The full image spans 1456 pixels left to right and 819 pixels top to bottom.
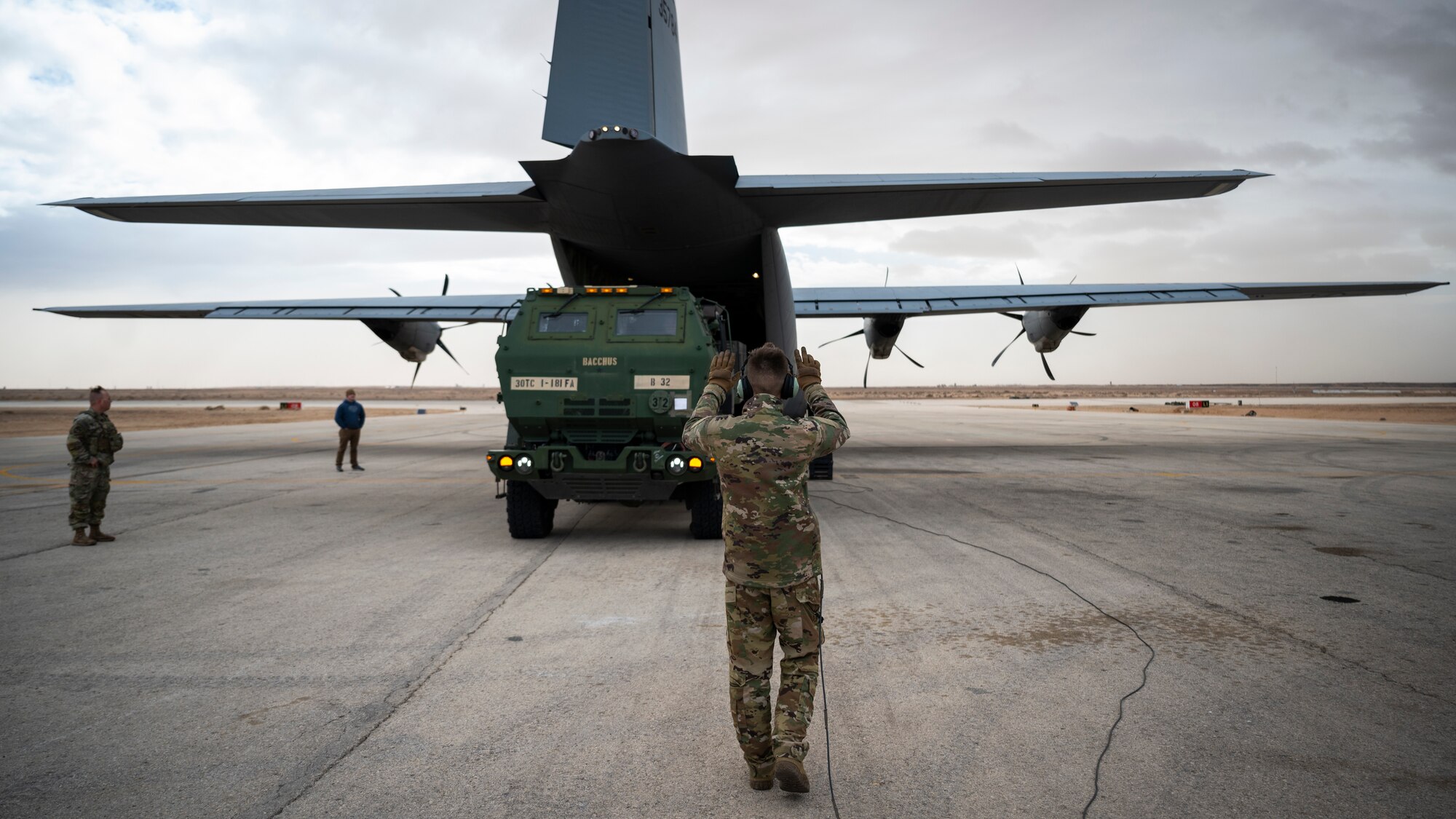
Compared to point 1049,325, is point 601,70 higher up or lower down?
higher up

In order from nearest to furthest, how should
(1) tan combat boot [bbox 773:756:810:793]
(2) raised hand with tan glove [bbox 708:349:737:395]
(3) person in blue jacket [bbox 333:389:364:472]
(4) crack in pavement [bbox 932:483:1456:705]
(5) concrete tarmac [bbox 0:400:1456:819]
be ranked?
(1) tan combat boot [bbox 773:756:810:793] < (5) concrete tarmac [bbox 0:400:1456:819] < (2) raised hand with tan glove [bbox 708:349:737:395] < (4) crack in pavement [bbox 932:483:1456:705] < (3) person in blue jacket [bbox 333:389:364:472]

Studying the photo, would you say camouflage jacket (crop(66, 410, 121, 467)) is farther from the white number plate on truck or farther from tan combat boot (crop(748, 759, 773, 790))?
tan combat boot (crop(748, 759, 773, 790))

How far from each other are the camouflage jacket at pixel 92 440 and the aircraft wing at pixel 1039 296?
13.1m

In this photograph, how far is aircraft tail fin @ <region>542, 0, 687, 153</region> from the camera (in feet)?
30.4

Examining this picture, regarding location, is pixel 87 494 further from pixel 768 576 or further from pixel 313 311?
pixel 313 311

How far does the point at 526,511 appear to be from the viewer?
28.1 ft

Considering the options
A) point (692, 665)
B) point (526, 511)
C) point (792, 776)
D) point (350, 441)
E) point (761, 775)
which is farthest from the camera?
point (350, 441)

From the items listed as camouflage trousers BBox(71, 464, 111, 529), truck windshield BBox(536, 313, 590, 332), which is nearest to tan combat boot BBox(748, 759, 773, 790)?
truck windshield BBox(536, 313, 590, 332)

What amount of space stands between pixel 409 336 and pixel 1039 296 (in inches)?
614

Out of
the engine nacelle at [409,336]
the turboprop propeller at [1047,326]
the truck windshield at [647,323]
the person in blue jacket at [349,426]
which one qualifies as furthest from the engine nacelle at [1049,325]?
the person in blue jacket at [349,426]

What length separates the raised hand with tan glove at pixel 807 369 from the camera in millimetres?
3633

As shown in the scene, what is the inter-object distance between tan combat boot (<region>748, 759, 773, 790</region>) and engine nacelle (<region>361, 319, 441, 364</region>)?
1801cm

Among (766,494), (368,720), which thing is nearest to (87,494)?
(368,720)

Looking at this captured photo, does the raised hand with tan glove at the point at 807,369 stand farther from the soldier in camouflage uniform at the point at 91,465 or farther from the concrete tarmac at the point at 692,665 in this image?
the soldier in camouflage uniform at the point at 91,465
